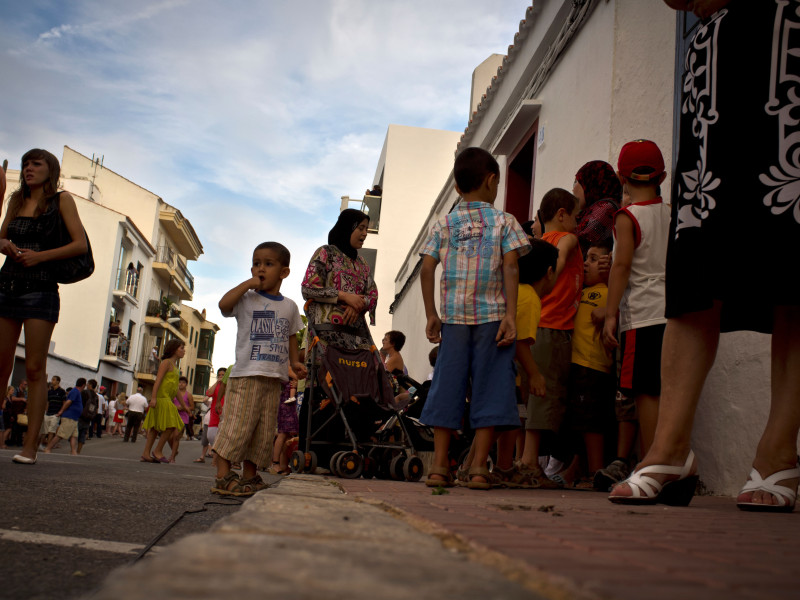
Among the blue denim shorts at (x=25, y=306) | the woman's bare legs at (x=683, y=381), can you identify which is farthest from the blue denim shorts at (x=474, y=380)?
the blue denim shorts at (x=25, y=306)

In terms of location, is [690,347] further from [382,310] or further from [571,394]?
[382,310]

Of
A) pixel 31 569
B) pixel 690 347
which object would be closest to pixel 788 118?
pixel 690 347

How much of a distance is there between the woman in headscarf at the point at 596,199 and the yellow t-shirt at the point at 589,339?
1.40 ft

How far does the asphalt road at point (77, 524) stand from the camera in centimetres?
171

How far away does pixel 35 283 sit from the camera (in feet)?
15.9

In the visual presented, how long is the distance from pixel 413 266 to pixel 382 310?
1045 centimetres

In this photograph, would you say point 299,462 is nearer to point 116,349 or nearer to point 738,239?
point 738,239

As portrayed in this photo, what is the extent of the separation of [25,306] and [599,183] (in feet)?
12.3

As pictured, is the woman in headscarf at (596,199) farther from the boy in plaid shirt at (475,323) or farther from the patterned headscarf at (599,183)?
the boy in plaid shirt at (475,323)

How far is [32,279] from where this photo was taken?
4832 millimetres

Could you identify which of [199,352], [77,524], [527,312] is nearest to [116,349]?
[199,352]

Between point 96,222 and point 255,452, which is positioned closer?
point 255,452

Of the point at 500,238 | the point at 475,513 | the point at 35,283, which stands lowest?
the point at 475,513

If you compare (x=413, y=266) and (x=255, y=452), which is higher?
(x=413, y=266)
